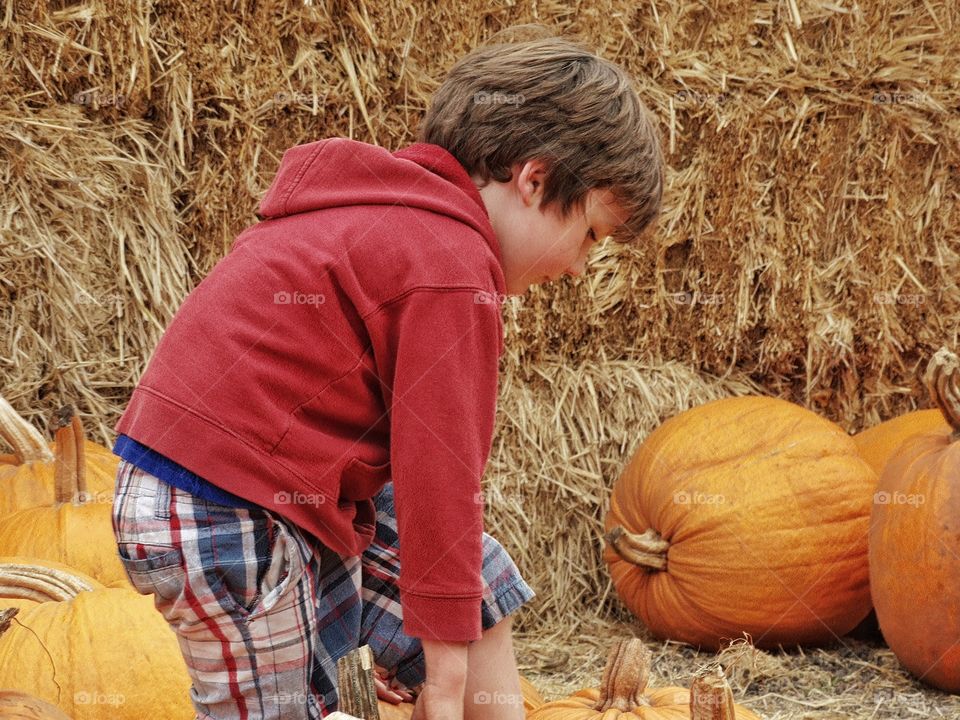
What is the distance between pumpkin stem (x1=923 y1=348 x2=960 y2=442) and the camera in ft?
7.41

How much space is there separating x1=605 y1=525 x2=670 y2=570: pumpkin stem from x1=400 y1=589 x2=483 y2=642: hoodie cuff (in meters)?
1.23

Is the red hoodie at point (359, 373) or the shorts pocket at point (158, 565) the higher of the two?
the red hoodie at point (359, 373)

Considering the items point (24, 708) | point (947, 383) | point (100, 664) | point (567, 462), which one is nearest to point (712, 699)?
point (24, 708)

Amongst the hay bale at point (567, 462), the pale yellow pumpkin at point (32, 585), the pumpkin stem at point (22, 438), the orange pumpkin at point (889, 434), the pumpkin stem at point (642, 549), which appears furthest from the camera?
the hay bale at point (567, 462)

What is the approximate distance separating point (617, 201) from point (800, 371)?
168 cm

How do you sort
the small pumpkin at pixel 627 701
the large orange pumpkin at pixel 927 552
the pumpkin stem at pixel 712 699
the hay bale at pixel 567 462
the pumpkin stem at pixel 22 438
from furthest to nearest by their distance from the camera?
the hay bale at pixel 567 462
the pumpkin stem at pixel 22 438
the large orange pumpkin at pixel 927 552
the small pumpkin at pixel 627 701
the pumpkin stem at pixel 712 699

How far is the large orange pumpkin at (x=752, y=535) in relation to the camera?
8.36 feet

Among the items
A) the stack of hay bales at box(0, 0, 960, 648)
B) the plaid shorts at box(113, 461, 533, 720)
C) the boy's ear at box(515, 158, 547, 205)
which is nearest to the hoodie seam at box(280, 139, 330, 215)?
the boy's ear at box(515, 158, 547, 205)

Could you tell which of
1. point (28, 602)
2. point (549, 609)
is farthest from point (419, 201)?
point (549, 609)

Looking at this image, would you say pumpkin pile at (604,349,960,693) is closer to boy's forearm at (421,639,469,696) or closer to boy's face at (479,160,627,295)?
boy's face at (479,160,627,295)

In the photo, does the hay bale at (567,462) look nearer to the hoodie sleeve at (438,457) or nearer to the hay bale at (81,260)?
the hay bale at (81,260)

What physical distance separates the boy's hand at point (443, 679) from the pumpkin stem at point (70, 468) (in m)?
1.22

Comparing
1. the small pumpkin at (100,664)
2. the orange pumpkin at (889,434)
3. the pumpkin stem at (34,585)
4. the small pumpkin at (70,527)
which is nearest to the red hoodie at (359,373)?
the small pumpkin at (100,664)

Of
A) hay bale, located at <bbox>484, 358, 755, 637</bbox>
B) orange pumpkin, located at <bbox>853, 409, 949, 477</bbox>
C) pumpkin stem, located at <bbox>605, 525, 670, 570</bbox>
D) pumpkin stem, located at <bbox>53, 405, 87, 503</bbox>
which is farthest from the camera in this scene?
hay bale, located at <bbox>484, 358, 755, 637</bbox>
